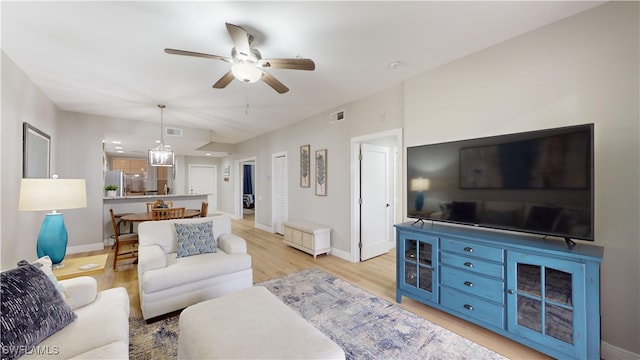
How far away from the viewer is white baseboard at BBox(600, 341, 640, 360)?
1800 millimetres

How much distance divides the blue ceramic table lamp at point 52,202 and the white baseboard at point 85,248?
3148mm

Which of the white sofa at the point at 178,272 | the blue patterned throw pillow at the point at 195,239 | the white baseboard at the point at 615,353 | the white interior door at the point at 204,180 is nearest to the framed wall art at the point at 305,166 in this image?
the white sofa at the point at 178,272

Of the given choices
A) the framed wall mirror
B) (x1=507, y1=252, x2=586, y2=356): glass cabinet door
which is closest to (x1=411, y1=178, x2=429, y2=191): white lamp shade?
(x1=507, y1=252, x2=586, y2=356): glass cabinet door

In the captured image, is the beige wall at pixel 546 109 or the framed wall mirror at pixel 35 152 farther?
the framed wall mirror at pixel 35 152

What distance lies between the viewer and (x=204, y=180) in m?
9.71

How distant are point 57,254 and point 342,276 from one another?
3096 millimetres

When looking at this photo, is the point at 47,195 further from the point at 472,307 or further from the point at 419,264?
the point at 472,307

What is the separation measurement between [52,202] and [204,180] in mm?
7886

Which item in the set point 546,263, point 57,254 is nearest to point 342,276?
point 546,263

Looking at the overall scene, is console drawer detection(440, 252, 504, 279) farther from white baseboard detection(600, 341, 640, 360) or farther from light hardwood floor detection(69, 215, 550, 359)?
white baseboard detection(600, 341, 640, 360)

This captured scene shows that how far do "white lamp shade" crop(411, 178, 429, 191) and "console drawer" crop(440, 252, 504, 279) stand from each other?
722mm

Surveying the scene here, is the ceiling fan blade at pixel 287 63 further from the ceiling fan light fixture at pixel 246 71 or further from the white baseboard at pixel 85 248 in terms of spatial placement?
the white baseboard at pixel 85 248

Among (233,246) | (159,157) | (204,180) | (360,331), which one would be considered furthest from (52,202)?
(204,180)

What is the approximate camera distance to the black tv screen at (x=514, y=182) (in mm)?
1826
